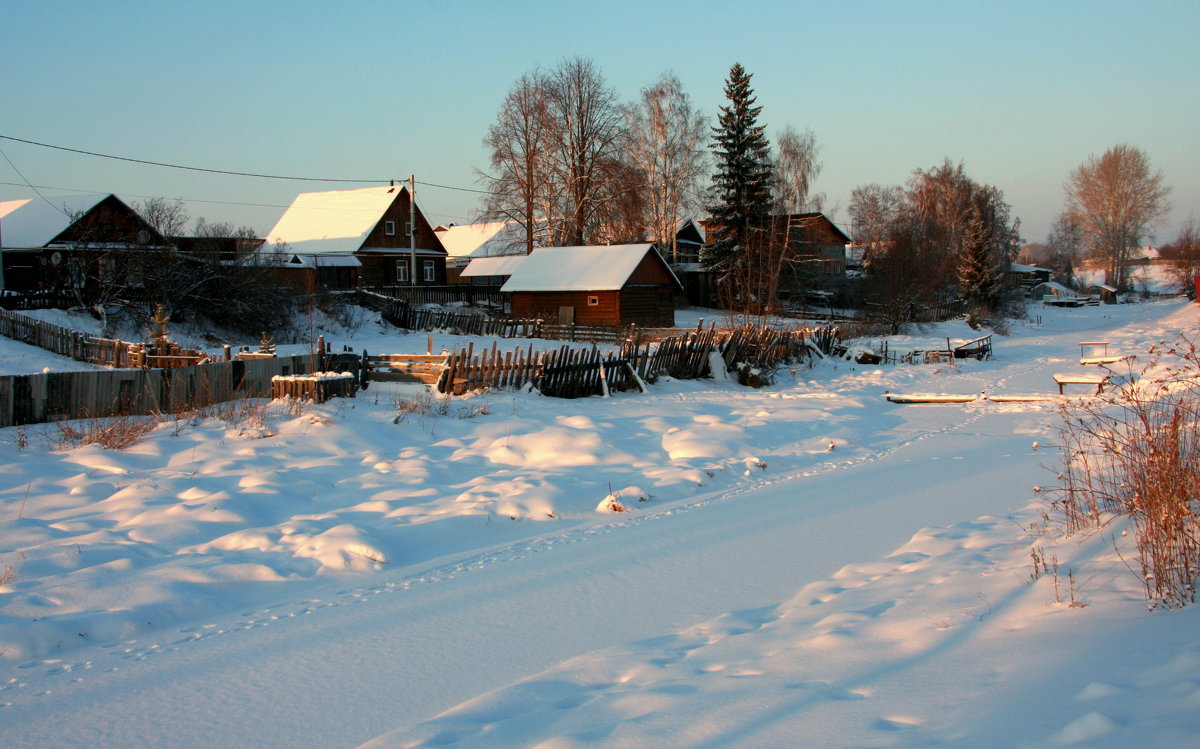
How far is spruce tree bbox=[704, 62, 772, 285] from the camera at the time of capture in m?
44.7

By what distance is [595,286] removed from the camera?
3691 centimetres

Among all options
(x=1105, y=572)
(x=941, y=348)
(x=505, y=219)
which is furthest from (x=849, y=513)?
(x=505, y=219)

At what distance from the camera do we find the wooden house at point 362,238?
48.0 metres

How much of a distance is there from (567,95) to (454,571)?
4598cm

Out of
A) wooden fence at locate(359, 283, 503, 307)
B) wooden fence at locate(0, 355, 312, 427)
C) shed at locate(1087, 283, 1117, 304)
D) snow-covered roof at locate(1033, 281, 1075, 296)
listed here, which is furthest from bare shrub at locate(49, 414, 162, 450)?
shed at locate(1087, 283, 1117, 304)

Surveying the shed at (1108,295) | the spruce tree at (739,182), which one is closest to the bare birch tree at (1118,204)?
the shed at (1108,295)

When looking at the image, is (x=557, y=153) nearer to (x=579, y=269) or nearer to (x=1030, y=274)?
(x=579, y=269)

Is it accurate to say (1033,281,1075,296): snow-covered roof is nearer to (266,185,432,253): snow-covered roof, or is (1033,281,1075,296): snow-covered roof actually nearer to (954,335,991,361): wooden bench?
(954,335,991,361): wooden bench

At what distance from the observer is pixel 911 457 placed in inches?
447

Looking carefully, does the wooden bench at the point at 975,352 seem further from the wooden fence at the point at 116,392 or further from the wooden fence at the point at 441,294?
the wooden fence at the point at 116,392

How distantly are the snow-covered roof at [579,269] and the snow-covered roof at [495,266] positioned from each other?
12.9 meters

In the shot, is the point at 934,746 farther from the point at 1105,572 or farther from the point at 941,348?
the point at 941,348

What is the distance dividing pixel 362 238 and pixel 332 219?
5.04 m

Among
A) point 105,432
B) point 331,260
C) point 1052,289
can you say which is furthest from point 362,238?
point 1052,289
